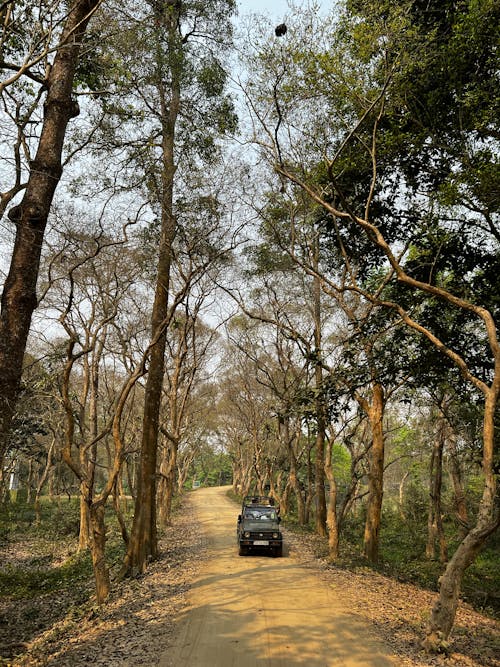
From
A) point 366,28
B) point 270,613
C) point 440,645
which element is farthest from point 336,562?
point 366,28

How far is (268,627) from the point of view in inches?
290

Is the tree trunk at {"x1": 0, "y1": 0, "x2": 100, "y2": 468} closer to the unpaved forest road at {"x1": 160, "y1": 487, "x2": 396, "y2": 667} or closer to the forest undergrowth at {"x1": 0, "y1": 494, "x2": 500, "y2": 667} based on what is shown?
the forest undergrowth at {"x1": 0, "y1": 494, "x2": 500, "y2": 667}

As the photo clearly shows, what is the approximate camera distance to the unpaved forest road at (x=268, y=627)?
20.4ft

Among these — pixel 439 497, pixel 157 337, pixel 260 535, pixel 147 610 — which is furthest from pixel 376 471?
pixel 439 497

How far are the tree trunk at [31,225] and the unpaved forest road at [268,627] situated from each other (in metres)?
3.78

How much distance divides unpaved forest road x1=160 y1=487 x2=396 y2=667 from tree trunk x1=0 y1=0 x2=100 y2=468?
3776 millimetres

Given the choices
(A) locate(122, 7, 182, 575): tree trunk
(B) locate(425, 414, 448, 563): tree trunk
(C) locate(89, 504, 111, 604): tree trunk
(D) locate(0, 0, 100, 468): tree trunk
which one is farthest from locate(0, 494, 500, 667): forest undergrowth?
(D) locate(0, 0, 100, 468): tree trunk

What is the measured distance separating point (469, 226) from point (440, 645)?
24.3 feet

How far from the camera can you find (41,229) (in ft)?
20.3

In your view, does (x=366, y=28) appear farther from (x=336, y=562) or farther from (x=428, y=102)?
(x=336, y=562)

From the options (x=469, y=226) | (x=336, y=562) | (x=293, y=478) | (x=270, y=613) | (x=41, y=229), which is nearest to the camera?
(x=41, y=229)

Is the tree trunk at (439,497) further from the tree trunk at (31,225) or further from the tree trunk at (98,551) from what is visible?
the tree trunk at (31,225)

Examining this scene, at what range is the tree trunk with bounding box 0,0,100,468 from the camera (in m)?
5.73

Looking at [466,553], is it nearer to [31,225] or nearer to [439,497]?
[31,225]
